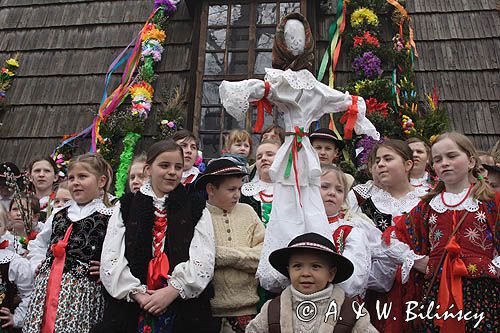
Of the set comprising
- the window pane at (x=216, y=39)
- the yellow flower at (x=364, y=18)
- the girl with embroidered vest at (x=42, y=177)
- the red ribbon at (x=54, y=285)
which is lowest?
the red ribbon at (x=54, y=285)

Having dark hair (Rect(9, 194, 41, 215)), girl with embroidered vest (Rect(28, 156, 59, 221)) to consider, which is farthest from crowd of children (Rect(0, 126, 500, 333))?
girl with embroidered vest (Rect(28, 156, 59, 221))

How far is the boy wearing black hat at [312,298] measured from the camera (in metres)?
2.51

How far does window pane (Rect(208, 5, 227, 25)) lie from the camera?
23.9 ft

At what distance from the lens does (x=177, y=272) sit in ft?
9.53

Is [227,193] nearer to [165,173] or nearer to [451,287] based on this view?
[165,173]

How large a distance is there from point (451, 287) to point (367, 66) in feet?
13.7

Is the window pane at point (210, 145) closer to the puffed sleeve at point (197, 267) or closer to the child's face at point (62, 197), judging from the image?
the child's face at point (62, 197)

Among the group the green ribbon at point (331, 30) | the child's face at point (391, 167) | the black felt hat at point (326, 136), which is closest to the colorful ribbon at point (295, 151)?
the child's face at point (391, 167)

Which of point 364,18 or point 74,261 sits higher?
point 364,18

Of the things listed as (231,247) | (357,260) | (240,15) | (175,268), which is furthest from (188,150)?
(240,15)

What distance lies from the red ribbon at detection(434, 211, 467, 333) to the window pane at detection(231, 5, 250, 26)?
500 centimetres

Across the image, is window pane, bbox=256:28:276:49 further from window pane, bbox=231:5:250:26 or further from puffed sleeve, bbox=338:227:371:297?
puffed sleeve, bbox=338:227:371:297

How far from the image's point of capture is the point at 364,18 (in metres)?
6.90

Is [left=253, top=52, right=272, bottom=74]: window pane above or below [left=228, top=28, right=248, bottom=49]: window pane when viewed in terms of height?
below
